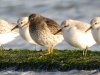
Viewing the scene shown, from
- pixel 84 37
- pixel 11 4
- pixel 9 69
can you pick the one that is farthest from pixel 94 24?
pixel 11 4

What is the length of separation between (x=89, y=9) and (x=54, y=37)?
15.8 m

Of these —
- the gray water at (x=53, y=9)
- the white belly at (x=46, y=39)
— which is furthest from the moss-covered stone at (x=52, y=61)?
the gray water at (x=53, y=9)

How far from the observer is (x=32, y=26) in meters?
15.8

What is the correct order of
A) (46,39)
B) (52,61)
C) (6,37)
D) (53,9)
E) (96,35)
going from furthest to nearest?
1. (53,9)
2. (6,37)
3. (46,39)
4. (52,61)
5. (96,35)

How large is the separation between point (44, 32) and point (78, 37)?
47.2 inches

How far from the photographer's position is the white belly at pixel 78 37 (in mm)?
14649

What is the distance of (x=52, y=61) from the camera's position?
14.7 m

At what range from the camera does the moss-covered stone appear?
14.3 m

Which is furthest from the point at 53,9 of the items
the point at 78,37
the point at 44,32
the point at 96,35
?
the point at 96,35

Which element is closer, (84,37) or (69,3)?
(84,37)

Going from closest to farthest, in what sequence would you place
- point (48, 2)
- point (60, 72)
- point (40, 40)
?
point (60, 72)
point (40, 40)
point (48, 2)

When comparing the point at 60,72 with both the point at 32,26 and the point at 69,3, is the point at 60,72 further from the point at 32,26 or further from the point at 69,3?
the point at 69,3

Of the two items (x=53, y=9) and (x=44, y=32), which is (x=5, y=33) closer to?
(x=44, y=32)

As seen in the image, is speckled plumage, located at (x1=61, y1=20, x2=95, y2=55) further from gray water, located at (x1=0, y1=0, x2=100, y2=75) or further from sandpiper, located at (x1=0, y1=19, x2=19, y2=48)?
gray water, located at (x1=0, y1=0, x2=100, y2=75)
